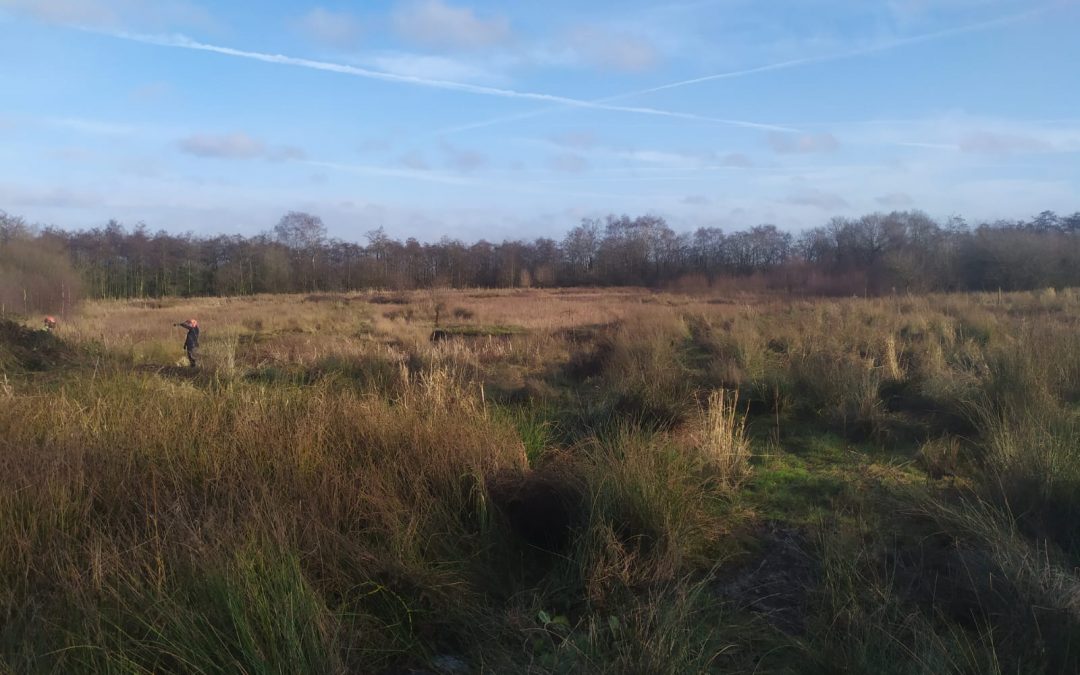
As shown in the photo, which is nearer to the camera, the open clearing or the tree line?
the open clearing

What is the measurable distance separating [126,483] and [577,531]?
250cm

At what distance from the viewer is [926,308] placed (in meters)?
18.1

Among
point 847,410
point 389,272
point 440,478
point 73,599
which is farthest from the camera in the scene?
point 389,272

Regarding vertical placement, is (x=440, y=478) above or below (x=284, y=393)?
below

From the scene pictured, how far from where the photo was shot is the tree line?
3256 centimetres

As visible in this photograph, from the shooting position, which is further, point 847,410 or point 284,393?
point 847,410

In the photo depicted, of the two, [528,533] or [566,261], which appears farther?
[566,261]

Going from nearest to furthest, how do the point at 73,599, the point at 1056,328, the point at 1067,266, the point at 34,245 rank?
1. the point at 73,599
2. the point at 1056,328
3. the point at 1067,266
4. the point at 34,245

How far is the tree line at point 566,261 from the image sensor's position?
107 feet

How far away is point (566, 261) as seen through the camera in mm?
69750

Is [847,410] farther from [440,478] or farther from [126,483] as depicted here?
[126,483]

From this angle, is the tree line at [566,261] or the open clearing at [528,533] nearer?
the open clearing at [528,533]

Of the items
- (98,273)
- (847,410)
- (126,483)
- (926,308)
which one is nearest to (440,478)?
(126,483)

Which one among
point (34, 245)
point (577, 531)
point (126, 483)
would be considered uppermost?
point (34, 245)
